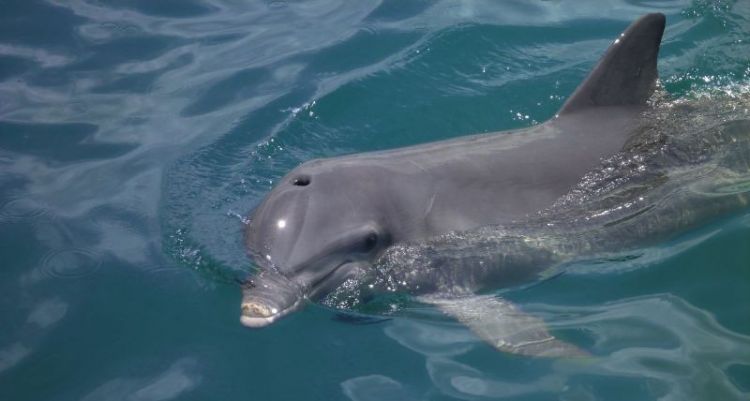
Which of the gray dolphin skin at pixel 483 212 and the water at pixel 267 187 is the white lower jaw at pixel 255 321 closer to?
the gray dolphin skin at pixel 483 212

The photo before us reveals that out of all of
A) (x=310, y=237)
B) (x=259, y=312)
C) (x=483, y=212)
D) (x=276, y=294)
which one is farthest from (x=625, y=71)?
(x=259, y=312)

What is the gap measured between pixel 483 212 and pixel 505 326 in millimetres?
1192

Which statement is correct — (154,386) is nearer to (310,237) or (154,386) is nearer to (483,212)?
(310,237)

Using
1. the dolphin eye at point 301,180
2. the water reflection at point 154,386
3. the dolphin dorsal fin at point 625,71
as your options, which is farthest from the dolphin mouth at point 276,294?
the dolphin dorsal fin at point 625,71

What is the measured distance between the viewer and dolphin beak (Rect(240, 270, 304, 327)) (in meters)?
5.67

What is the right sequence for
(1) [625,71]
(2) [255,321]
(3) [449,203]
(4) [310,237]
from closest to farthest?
(2) [255,321], (4) [310,237], (3) [449,203], (1) [625,71]

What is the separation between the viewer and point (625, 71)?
7883 mm

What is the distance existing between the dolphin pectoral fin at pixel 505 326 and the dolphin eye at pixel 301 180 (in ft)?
4.49

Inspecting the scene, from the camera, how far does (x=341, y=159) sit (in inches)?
275

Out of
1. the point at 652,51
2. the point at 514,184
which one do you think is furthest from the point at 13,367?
the point at 652,51

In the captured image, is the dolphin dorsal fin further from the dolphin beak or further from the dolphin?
the dolphin beak

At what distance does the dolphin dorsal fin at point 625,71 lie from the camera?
25.4ft

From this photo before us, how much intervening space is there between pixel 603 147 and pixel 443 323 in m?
2.55

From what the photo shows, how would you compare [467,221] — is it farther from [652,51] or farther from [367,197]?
[652,51]
